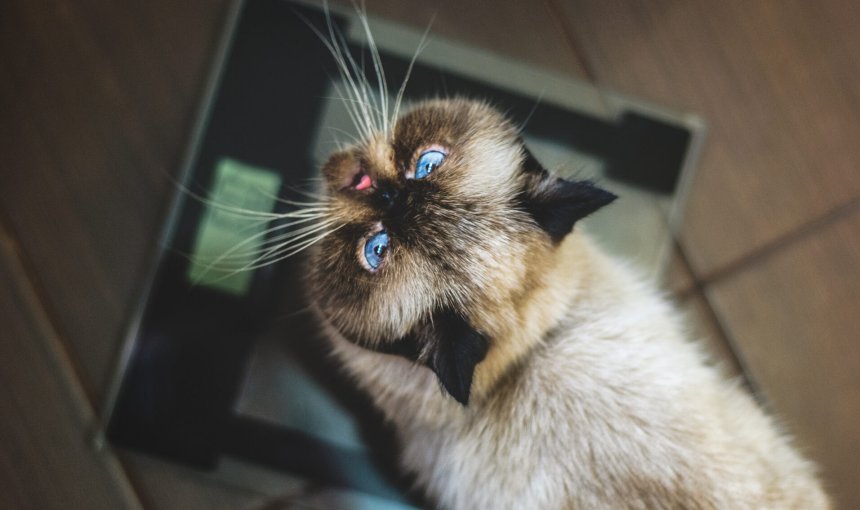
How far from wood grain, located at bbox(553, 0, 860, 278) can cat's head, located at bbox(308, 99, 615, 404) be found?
312mm

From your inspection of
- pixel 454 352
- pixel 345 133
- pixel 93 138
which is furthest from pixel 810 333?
pixel 93 138

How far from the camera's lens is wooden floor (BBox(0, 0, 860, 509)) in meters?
0.79

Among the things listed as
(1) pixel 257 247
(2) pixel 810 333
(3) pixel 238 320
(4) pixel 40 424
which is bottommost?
(4) pixel 40 424

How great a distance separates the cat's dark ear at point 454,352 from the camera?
0.54 metres

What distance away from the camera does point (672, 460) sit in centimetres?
63

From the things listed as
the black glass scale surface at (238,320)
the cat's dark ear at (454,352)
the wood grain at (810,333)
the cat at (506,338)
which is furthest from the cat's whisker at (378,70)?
the wood grain at (810,333)

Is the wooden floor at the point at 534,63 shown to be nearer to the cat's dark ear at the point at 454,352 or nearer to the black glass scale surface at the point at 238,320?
the black glass scale surface at the point at 238,320

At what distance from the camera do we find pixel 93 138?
803mm

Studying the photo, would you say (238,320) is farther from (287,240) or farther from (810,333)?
(810,333)

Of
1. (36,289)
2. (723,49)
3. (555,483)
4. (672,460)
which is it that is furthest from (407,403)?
(723,49)

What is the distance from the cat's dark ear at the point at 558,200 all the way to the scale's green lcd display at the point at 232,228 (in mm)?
332

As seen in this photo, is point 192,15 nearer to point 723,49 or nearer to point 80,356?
point 80,356

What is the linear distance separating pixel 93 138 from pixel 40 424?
1.24 feet

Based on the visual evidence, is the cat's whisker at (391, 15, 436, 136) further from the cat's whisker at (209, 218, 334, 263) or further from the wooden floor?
the cat's whisker at (209, 218, 334, 263)
